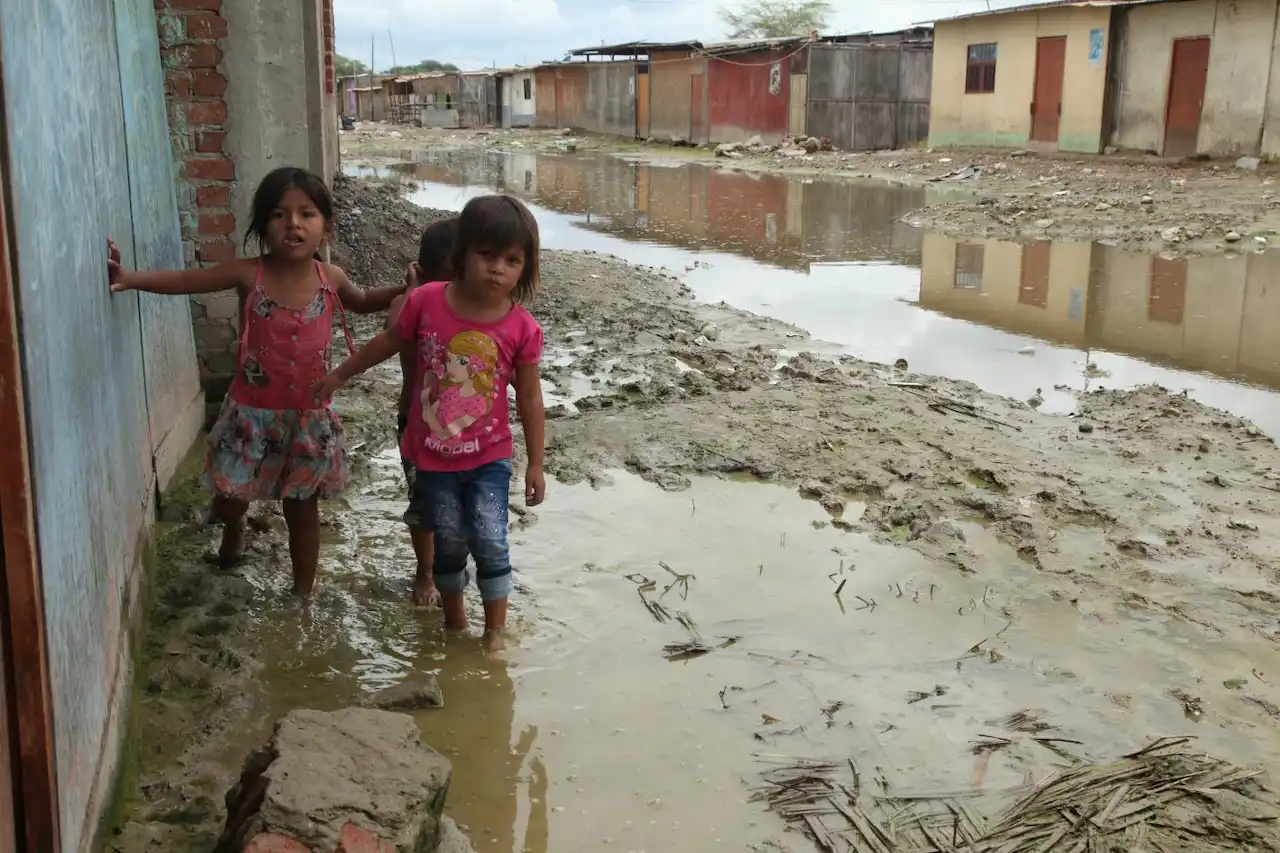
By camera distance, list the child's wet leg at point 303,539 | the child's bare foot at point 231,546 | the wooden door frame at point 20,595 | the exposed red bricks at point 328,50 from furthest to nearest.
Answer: the exposed red bricks at point 328,50 < the child's bare foot at point 231,546 < the child's wet leg at point 303,539 < the wooden door frame at point 20,595

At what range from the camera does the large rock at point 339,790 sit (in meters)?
1.96

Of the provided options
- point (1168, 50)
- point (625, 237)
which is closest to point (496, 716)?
point (625, 237)

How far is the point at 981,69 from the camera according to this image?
24.7m

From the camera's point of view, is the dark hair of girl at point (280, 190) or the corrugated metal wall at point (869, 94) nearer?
the dark hair of girl at point (280, 190)

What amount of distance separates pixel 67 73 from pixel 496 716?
1.76 meters

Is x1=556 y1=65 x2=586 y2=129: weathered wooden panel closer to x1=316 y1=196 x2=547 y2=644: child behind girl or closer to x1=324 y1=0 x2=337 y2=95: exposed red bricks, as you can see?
x1=324 y1=0 x2=337 y2=95: exposed red bricks

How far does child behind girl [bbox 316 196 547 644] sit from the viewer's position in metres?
3.01

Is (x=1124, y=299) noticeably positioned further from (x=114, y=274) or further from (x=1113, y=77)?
(x=1113, y=77)

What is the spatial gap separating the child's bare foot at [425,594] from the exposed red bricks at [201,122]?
2310 mm

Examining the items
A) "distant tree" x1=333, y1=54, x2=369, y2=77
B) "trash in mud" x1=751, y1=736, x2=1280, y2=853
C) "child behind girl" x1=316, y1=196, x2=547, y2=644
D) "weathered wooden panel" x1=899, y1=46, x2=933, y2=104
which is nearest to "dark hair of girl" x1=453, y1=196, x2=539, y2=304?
"child behind girl" x1=316, y1=196, x2=547, y2=644

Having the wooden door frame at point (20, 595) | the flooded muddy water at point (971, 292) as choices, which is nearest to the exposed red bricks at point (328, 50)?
the flooded muddy water at point (971, 292)

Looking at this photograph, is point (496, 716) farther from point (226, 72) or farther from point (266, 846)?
point (226, 72)

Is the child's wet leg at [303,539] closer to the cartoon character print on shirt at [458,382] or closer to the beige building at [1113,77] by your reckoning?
the cartoon character print on shirt at [458,382]

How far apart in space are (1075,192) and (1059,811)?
15.0 m
